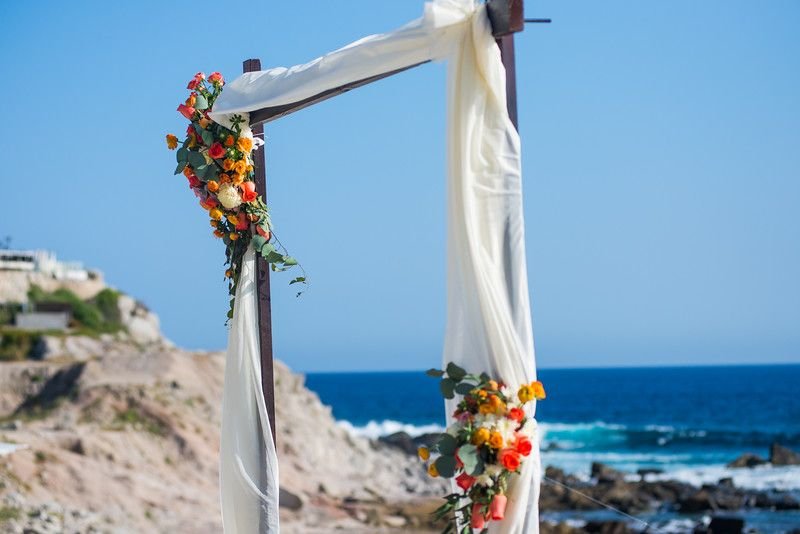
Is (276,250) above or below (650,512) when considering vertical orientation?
above

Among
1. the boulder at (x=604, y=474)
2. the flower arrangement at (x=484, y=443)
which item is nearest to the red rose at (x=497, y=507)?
the flower arrangement at (x=484, y=443)

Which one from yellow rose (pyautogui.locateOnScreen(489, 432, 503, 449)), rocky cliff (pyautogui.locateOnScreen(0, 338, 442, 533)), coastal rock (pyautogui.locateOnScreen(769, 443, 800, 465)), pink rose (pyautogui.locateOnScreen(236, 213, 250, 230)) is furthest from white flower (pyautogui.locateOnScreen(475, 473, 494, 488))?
coastal rock (pyautogui.locateOnScreen(769, 443, 800, 465))

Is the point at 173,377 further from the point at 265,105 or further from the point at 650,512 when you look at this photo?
the point at 265,105

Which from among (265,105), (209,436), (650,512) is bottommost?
(650,512)

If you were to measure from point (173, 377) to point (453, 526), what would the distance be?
15.1 meters

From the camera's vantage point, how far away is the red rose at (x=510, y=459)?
3797 millimetres

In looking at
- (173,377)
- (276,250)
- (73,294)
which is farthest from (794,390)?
(276,250)

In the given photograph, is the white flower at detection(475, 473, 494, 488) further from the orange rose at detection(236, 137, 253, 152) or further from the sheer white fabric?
the orange rose at detection(236, 137, 253, 152)

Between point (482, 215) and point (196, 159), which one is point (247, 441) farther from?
point (482, 215)

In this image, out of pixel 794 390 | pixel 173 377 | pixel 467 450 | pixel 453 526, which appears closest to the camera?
pixel 467 450

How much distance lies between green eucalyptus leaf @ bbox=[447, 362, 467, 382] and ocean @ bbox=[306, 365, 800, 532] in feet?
54.3

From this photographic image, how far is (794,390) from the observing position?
60.2 m

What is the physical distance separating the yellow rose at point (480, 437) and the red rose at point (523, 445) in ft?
0.33

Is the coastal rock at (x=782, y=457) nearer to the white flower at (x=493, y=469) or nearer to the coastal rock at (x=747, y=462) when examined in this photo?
the coastal rock at (x=747, y=462)
